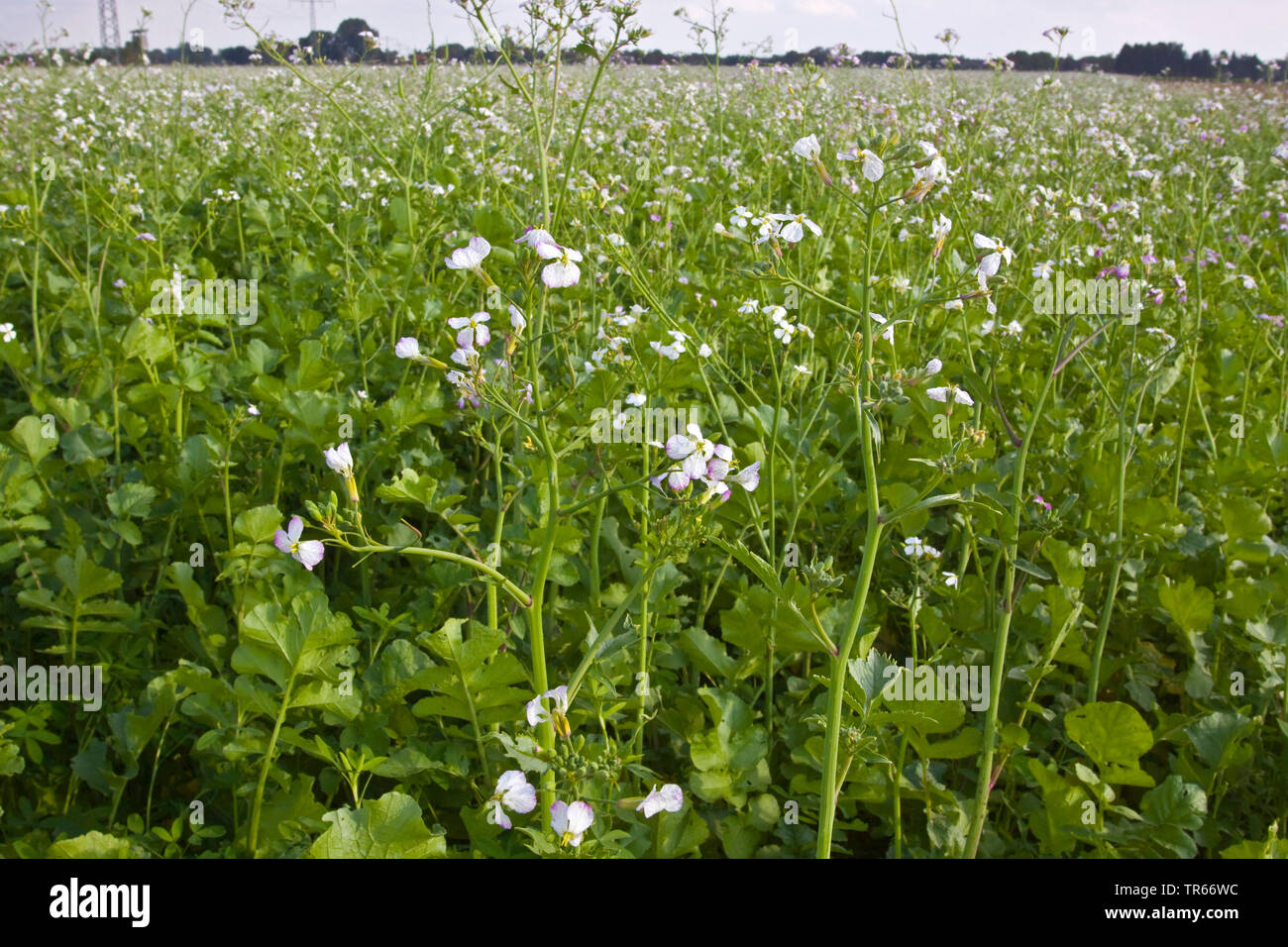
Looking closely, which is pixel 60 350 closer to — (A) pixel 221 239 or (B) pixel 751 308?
(A) pixel 221 239

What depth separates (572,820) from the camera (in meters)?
1.15

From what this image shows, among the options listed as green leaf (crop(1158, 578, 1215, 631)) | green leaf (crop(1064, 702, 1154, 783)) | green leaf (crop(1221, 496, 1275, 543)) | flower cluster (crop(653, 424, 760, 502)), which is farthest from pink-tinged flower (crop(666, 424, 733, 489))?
green leaf (crop(1221, 496, 1275, 543))

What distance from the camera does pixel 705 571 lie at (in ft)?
7.84

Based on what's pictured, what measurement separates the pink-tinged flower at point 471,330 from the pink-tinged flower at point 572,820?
0.73 metres

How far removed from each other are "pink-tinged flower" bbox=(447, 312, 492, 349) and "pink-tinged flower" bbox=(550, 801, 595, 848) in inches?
28.9

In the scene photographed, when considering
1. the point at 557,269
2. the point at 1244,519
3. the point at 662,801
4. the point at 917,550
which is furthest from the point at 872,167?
the point at 1244,519

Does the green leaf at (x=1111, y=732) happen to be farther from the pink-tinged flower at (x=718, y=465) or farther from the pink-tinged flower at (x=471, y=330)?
the pink-tinged flower at (x=471, y=330)

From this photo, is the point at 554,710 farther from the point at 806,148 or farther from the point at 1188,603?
the point at 1188,603

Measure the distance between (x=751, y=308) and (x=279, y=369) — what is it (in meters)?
1.64

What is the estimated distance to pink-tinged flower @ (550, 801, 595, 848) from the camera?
3.76 ft

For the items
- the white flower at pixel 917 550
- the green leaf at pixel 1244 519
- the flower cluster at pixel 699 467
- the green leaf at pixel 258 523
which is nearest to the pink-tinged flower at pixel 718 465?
the flower cluster at pixel 699 467

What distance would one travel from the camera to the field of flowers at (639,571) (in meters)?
1.56

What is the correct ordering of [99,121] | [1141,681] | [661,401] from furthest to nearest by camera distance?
1. [99,121]
2. [661,401]
3. [1141,681]
